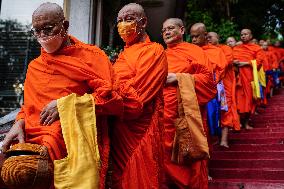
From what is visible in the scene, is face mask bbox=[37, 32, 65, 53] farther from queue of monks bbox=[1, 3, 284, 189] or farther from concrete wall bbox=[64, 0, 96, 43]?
concrete wall bbox=[64, 0, 96, 43]

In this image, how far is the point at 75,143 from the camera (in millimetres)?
2883

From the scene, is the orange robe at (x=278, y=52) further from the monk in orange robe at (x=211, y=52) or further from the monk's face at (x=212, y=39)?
the monk in orange robe at (x=211, y=52)

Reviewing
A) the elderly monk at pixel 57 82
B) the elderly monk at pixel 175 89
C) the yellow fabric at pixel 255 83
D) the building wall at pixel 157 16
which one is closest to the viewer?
the elderly monk at pixel 57 82

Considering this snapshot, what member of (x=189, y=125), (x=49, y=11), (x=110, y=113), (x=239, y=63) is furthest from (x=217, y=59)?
(x=49, y=11)

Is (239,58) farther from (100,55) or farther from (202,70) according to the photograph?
(100,55)

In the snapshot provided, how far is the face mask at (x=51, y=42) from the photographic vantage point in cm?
313

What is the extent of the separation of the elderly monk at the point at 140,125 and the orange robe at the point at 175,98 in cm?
104

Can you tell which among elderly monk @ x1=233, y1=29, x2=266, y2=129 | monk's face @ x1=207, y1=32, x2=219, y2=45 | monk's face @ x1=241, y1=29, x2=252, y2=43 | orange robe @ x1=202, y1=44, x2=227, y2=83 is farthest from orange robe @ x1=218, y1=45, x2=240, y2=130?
monk's face @ x1=241, y1=29, x2=252, y2=43

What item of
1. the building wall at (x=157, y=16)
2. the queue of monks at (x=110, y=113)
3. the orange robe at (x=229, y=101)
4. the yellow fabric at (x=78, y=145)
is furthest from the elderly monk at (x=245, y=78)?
the yellow fabric at (x=78, y=145)

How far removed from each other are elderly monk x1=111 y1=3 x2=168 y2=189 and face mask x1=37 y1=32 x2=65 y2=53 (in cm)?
53

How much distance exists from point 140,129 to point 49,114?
2.86 ft

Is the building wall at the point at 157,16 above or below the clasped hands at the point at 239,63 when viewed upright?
above

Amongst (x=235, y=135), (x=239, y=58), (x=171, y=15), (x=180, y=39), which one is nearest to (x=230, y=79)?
(x=235, y=135)

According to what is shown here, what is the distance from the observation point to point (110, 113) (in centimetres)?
314
